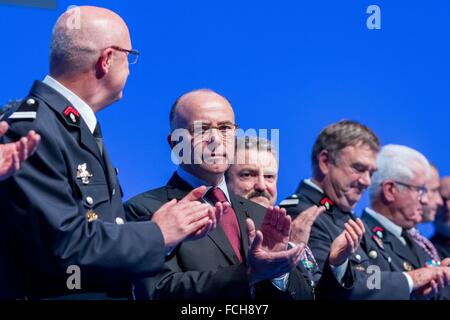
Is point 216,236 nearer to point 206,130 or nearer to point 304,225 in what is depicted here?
point 206,130

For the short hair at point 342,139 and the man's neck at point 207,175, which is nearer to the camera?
the man's neck at point 207,175

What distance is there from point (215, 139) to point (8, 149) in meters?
1.25

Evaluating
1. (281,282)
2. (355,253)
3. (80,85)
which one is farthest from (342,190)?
(80,85)

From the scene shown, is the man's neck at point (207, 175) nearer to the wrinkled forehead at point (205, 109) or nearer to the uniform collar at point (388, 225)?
the wrinkled forehead at point (205, 109)

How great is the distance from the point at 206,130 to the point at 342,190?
1293 millimetres

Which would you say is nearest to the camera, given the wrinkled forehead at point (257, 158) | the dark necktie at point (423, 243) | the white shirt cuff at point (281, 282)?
the white shirt cuff at point (281, 282)

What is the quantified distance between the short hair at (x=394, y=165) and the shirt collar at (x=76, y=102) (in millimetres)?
2590

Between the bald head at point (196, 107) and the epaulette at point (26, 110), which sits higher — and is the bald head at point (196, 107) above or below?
above

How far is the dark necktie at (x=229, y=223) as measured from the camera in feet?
12.2

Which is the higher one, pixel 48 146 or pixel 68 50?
pixel 68 50

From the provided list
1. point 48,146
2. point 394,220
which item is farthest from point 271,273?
point 394,220

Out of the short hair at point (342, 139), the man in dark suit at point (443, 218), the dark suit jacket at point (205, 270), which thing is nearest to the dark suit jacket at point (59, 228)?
the dark suit jacket at point (205, 270)

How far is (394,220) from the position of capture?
17.8 ft

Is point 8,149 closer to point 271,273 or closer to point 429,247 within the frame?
point 271,273
